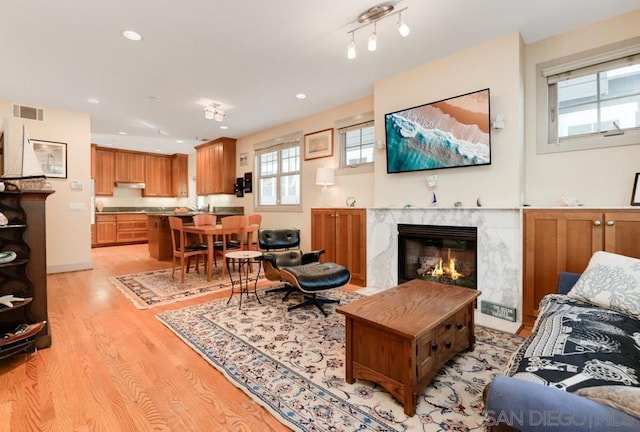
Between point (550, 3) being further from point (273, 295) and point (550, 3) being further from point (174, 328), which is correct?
point (174, 328)

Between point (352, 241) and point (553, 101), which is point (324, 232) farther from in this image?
point (553, 101)

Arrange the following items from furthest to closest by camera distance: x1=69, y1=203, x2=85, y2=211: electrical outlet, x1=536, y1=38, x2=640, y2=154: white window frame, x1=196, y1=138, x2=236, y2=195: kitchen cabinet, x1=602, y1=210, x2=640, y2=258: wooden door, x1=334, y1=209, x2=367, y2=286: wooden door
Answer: x1=196, y1=138, x2=236, y2=195: kitchen cabinet, x1=69, y1=203, x2=85, y2=211: electrical outlet, x1=334, y1=209, x2=367, y2=286: wooden door, x1=536, y1=38, x2=640, y2=154: white window frame, x1=602, y1=210, x2=640, y2=258: wooden door

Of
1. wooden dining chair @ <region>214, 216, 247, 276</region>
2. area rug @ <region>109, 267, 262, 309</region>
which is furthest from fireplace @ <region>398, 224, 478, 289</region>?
wooden dining chair @ <region>214, 216, 247, 276</region>

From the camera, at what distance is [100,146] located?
8227 mm

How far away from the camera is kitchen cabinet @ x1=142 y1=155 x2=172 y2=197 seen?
924cm

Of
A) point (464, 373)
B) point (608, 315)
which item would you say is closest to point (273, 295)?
point (464, 373)

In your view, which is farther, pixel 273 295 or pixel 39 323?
pixel 273 295

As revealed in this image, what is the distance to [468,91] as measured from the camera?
10.4 ft

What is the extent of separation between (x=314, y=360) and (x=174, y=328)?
1418 millimetres

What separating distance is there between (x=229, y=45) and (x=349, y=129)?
2217mm

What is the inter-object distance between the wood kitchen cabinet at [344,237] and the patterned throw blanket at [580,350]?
244cm


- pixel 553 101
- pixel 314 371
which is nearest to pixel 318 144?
pixel 553 101

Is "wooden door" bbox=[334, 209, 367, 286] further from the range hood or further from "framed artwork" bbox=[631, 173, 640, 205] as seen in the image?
the range hood

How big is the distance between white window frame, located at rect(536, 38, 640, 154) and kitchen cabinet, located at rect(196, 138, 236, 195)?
19.4 feet
